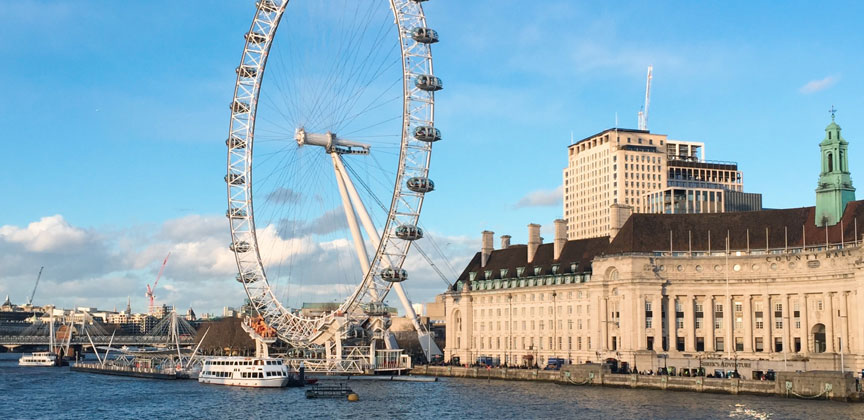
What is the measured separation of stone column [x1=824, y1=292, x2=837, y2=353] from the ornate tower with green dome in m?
8.87

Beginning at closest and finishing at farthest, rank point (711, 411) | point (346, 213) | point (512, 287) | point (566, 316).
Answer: point (711, 411) < point (346, 213) < point (566, 316) < point (512, 287)

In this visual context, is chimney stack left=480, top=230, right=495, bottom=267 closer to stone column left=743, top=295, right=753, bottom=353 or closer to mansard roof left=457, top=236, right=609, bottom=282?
mansard roof left=457, top=236, right=609, bottom=282

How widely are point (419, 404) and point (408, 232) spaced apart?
864 inches

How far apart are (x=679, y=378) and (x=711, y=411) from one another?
878 inches

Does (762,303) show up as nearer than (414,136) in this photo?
No

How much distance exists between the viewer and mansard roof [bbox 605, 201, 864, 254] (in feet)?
376

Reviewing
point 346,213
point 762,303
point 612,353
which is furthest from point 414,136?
point 762,303

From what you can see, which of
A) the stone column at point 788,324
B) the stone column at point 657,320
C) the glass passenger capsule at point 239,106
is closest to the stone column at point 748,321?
the stone column at point 788,324

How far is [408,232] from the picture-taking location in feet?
339

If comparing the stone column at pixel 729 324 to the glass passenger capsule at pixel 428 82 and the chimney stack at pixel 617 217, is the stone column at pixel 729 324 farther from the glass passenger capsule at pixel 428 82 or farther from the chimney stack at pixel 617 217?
the glass passenger capsule at pixel 428 82

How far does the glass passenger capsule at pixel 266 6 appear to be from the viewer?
105500mm

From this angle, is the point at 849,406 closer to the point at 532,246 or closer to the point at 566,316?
the point at 566,316

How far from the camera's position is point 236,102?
112062 millimetres

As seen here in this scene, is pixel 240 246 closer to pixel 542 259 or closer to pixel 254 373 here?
pixel 254 373
